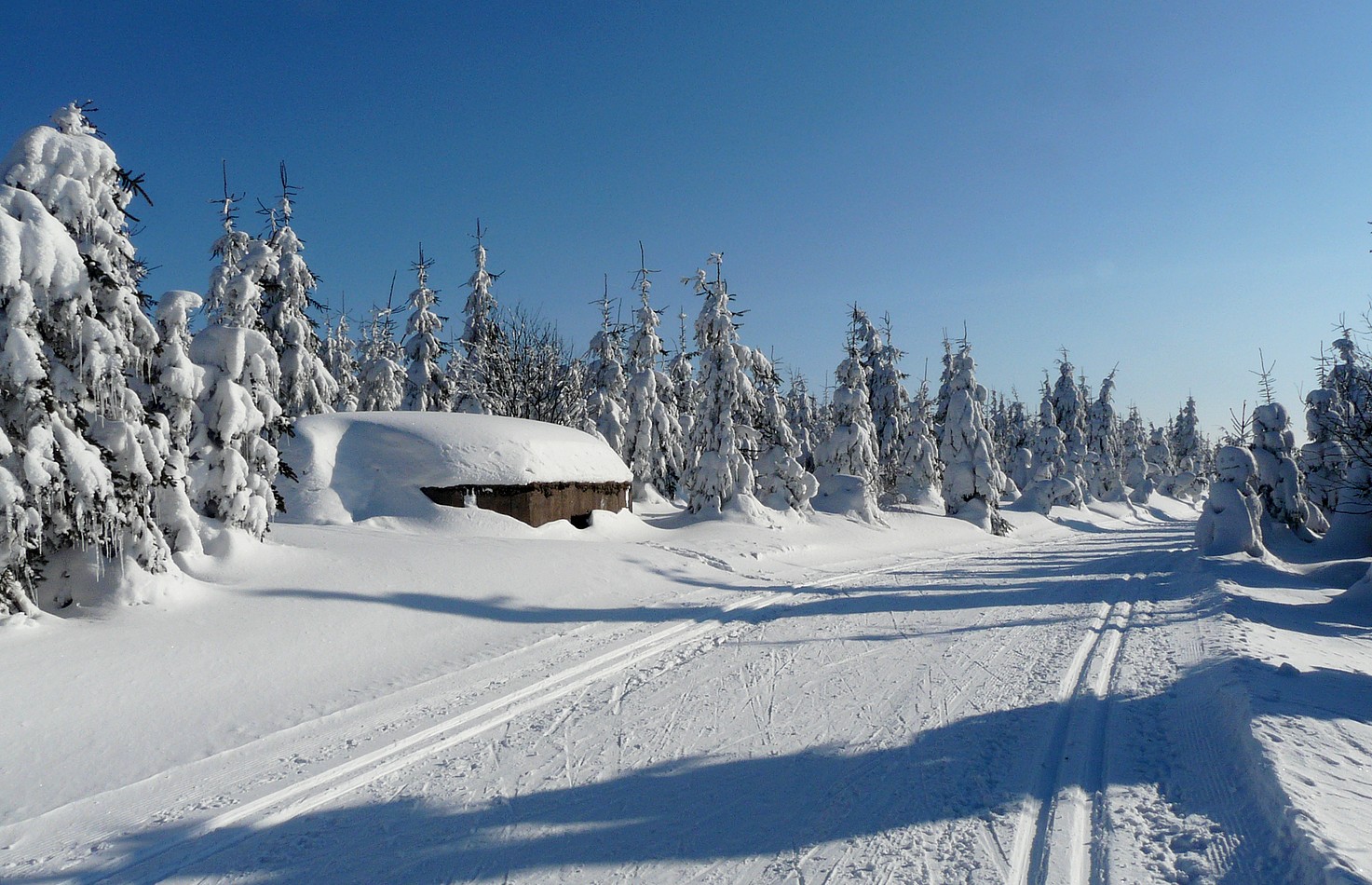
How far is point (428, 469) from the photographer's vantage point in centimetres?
1670

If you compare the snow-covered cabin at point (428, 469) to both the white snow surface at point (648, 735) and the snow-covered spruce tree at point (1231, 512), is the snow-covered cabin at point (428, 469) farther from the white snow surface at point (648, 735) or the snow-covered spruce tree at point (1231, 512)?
the snow-covered spruce tree at point (1231, 512)

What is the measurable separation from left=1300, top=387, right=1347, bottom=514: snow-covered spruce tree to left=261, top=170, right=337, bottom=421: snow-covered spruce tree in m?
34.9

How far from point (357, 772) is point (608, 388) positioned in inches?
1140

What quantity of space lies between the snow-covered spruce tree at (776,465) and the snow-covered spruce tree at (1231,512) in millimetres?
11567

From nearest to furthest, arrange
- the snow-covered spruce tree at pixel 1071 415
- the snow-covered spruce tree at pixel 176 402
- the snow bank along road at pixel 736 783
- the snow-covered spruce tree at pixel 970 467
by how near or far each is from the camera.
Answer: the snow bank along road at pixel 736 783, the snow-covered spruce tree at pixel 176 402, the snow-covered spruce tree at pixel 970 467, the snow-covered spruce tree at pixel 1071 415

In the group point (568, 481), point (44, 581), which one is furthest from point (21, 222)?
point (568, 481)

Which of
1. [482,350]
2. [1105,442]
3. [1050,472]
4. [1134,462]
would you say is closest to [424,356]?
[482,350]

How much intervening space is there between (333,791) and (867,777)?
11.6 feet

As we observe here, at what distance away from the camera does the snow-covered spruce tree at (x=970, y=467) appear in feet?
110

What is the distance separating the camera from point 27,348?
22.7 ft

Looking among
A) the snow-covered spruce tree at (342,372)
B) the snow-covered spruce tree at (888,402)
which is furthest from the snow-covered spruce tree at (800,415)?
the snow-covered spruce tree at (342,372)

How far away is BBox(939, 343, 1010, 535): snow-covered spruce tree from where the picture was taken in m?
33.7

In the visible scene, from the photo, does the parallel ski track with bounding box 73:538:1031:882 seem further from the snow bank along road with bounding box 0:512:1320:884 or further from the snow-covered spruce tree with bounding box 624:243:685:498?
the snow-covered spruce tree with bounding box 624:243:685:498

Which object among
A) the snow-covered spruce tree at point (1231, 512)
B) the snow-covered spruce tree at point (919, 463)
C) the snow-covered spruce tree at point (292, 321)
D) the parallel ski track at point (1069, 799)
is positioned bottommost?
the parallel ski track at point (1069, 799)
